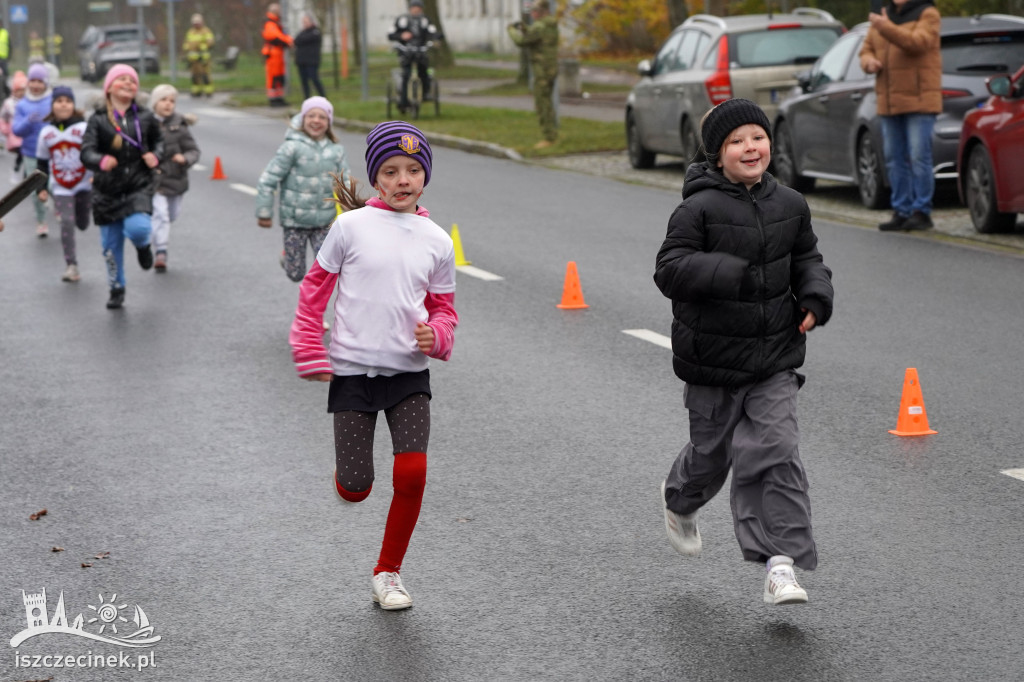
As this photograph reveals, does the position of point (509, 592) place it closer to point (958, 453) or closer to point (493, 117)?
point (958, 453)

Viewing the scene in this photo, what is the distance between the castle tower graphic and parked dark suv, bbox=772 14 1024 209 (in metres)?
→ 11.6

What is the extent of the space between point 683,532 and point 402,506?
38.1 inches

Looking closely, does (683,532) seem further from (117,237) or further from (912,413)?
(117,237)

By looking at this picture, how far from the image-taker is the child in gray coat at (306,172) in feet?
34.4

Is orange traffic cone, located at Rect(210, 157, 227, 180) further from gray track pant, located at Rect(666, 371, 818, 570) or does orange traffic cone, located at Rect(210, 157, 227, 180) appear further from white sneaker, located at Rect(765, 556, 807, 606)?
white sneaker, located at Rect(765, 556, 807, 606)

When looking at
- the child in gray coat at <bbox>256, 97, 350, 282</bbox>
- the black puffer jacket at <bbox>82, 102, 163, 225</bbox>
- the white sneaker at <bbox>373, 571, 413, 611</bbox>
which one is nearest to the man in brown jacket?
the child in gray coat at <bbox>256, 97, 350, 282</bbox>

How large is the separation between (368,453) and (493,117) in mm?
25701

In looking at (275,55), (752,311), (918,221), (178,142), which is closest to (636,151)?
(918,221)

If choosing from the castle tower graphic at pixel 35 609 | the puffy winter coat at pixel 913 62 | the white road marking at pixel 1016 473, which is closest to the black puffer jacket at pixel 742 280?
the white road marking at pixel 1016 473

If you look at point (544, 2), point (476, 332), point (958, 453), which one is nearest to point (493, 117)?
point (544, 2)

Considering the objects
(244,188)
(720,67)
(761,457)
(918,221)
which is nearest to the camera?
(761,457)

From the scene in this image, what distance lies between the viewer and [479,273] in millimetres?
13297

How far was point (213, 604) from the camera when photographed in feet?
18.1

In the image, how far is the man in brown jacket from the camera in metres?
14.5
